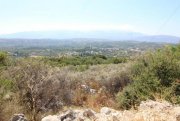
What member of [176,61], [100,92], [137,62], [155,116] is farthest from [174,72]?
[155,116]

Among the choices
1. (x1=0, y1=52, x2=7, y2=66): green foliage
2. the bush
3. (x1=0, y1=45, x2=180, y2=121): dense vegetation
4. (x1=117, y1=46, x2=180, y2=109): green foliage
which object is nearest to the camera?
(x1=0, y1=45, x2=180, y2=121): dense vegetation

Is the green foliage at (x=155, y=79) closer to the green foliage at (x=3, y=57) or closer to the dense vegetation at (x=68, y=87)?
the dense vegetation at (x=68, y=87)

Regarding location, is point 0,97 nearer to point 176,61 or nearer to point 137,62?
point 176,61

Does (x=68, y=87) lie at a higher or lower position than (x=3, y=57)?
lower

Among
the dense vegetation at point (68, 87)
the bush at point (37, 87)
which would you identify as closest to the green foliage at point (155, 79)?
the dense vegetation at point (68, 87)

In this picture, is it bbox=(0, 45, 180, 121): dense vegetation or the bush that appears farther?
the bush

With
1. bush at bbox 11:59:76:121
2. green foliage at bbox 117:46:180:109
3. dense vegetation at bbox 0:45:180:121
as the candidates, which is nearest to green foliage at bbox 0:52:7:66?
dense vegetation at bbox 0:45:180:121

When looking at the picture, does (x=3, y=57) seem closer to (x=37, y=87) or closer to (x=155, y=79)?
(x=37, y=87)

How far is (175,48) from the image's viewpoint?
940 inches

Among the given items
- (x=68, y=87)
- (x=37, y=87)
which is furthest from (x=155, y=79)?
(x=68, y=87)

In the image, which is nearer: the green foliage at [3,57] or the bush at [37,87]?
the bush at [37,87]

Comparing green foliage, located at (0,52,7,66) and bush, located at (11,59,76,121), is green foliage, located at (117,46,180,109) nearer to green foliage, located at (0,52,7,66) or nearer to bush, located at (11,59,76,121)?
bush, located at (11,59,76,121)

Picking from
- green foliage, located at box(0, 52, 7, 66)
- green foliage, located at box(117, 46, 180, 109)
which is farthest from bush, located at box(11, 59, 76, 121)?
green foliage, located at box(0, 52, 7, 66)

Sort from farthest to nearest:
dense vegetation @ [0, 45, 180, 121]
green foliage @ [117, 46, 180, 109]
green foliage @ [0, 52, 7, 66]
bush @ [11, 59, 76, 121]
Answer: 1. green foliage @ [0, 52, 7, 66]
2. bush @ [11, 59, 76, 121]
3. green foliage @ [117, 46, 180, 109]
4. dense vegetation @ [0, 45, 180, 121]
